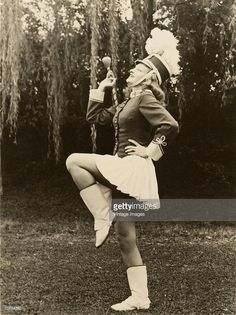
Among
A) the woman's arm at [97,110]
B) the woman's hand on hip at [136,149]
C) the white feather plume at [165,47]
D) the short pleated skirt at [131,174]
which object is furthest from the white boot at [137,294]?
the white feather plume at [165,47]

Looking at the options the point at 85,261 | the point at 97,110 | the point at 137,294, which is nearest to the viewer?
the point at 137,294

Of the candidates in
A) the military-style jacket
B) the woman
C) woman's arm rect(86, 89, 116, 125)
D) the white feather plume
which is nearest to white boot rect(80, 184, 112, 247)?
the woman

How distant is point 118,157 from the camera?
273cm

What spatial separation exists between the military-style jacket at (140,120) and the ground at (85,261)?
30.7 inches

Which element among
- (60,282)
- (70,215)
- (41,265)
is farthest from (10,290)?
(70,215)

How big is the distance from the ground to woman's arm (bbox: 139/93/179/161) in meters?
0.78

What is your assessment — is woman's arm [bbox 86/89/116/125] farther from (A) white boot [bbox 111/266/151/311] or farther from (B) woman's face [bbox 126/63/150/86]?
(A) white boot [bbox 111/266/151/311]

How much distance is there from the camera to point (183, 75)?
4637mm

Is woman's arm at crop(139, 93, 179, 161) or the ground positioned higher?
woman's arm at crop(139, 93, 179, 161)

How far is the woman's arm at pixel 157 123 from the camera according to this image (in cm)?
260

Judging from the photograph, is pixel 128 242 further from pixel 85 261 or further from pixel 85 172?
pixel 85 261

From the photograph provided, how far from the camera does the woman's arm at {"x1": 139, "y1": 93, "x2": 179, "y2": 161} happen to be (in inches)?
102

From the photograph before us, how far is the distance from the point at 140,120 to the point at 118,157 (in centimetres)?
21

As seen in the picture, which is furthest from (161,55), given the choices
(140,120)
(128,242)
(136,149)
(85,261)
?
(85,261)
